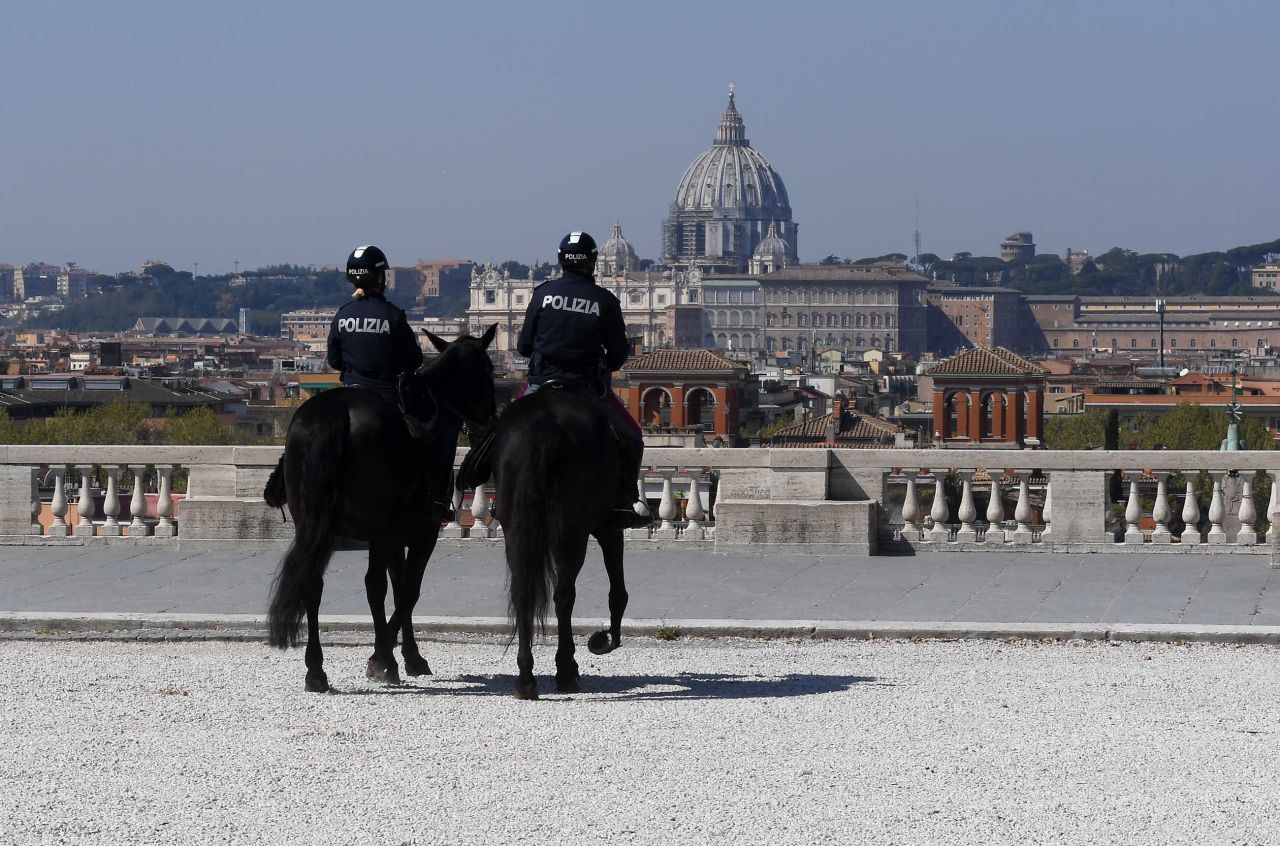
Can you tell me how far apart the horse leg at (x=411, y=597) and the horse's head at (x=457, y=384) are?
48 centimetres

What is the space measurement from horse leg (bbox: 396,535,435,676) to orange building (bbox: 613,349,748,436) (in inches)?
3082

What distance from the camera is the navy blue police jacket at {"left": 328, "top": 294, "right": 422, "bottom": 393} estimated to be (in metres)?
7.97

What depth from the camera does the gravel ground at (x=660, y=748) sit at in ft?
18.7

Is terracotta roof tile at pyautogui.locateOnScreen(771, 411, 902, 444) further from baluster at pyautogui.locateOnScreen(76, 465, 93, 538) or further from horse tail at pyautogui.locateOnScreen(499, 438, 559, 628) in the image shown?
horse tail at pyautogui.locateOnScreen(499, 438, 559, 628)

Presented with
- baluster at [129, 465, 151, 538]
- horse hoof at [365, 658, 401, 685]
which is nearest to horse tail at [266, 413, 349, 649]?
horse hoof at [365, 658, 401, 685]

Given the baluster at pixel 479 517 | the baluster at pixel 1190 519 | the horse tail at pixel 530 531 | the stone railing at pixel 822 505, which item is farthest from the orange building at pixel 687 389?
the horse tail at pixel 530 531

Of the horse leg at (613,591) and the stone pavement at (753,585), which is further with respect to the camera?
the stone pavement at (753,585)

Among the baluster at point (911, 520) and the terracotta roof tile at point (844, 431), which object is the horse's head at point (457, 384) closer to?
the baluster at point (911, 520)

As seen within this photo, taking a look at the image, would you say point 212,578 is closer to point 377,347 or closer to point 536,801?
point 377,347

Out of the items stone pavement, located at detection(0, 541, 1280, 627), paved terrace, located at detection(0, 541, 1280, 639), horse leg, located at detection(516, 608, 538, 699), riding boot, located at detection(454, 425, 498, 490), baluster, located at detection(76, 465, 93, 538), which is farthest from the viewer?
baluster, located at detection(76, 465, 93, 538)

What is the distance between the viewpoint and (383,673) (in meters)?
7.96

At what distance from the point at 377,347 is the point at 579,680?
140 cm

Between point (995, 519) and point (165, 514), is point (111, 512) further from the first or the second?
point (995, 519)

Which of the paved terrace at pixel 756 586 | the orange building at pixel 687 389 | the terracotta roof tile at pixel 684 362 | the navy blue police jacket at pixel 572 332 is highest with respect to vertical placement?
the navy blue police jacket at pixel 572 332
